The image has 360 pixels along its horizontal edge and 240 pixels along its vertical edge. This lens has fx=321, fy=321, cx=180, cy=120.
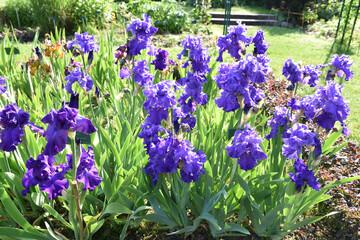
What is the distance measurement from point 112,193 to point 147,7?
25.5 feet

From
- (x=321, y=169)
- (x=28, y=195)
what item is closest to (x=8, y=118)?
(x=28, y=195)

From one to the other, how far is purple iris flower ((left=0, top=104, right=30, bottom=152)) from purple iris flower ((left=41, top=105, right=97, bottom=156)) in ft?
1.04

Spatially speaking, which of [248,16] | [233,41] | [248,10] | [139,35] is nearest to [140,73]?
[139,35]

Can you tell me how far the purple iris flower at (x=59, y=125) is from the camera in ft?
4.04

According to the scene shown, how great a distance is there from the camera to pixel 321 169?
2602 millimetres

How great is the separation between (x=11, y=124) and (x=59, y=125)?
1.28 feet

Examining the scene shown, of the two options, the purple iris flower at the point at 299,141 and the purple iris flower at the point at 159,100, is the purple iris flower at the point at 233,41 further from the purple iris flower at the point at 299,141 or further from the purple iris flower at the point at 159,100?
the purple iris flower at the point at 299,141

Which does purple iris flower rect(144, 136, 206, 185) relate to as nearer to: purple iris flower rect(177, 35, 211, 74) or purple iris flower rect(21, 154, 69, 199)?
purple iris flower rect(21, 154, 69, 199)

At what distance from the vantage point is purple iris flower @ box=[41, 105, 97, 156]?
4.04 feet

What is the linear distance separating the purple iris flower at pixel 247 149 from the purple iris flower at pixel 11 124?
3.28ft

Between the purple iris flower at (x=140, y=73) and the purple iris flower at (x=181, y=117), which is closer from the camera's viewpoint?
the purple iris flower at (x=181, y=117)

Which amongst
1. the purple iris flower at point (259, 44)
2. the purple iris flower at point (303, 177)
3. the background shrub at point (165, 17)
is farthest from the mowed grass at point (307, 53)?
the purple iris flower at point (303, 177)

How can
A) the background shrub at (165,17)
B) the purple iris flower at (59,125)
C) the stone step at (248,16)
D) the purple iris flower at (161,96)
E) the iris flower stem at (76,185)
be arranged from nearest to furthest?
the purple iris flower at (59,125)
the iris flower stem at (76,185)
the purple iris flower at (161,96)
the background shrub at (165,17)
the stone step at (248,16)

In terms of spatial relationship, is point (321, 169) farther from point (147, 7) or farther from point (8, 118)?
point (147, 7)
